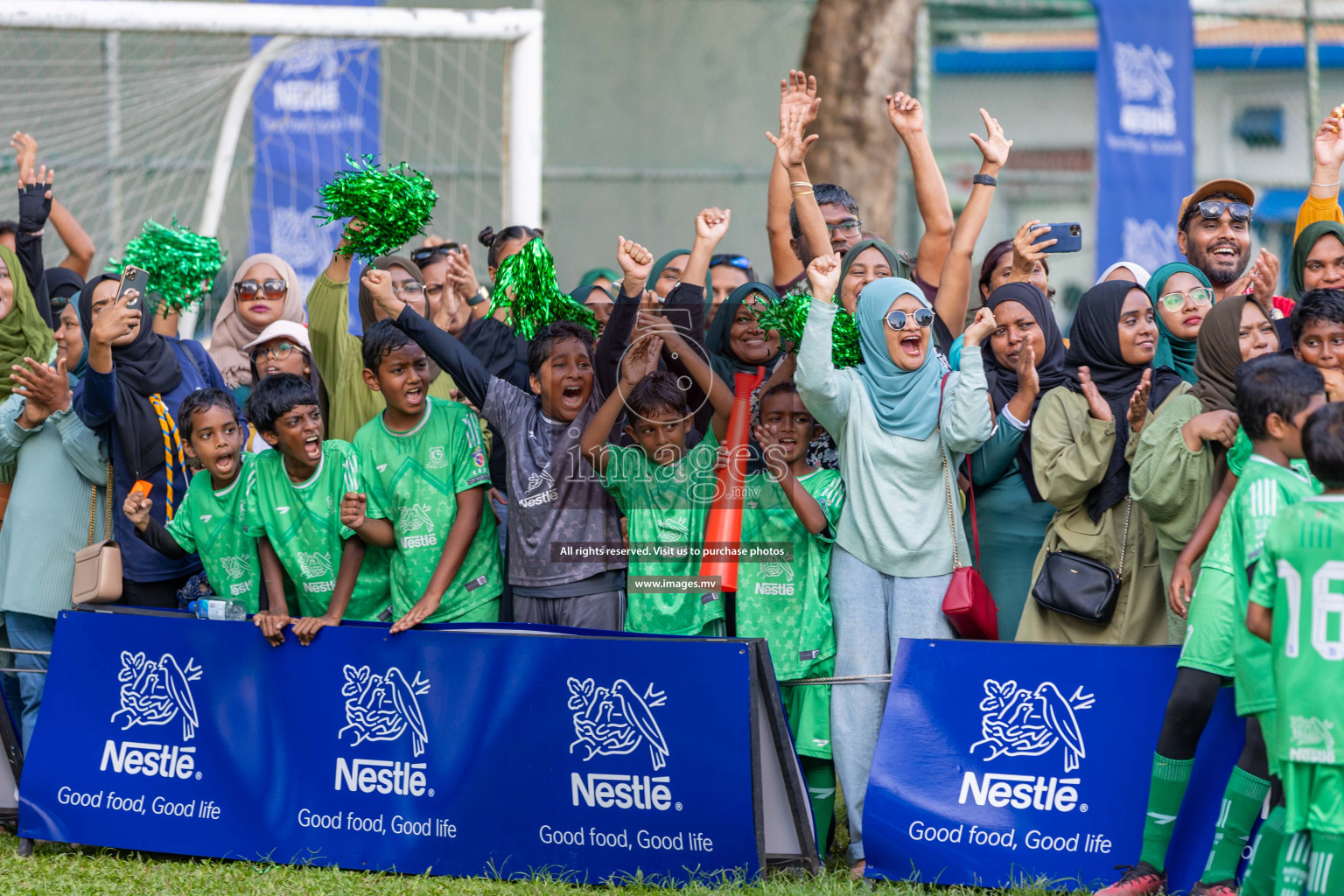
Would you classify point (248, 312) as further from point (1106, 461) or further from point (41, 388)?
point (1106, 461)

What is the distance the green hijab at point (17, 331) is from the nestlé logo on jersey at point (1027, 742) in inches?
172

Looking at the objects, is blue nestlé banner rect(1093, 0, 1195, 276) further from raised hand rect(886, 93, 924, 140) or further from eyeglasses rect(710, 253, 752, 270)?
raised hand rect(886, 93, 924, 140)

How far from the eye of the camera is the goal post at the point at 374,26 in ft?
25.2

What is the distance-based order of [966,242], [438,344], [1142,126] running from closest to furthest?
[438,344] → [966,242] → [1142,126]

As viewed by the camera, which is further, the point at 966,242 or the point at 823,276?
the point at 966,242

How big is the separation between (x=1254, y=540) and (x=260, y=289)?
179 inches

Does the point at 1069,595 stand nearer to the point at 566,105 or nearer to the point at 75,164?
the point at 75,164

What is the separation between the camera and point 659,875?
4.66 meters

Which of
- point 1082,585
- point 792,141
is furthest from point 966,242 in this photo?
point 1082,585

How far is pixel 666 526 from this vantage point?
4996 mm

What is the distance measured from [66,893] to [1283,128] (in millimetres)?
18103

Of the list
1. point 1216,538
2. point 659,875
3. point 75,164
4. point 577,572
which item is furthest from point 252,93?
point 1216,538

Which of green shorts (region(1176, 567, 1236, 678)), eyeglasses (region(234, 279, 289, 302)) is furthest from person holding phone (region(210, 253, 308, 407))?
green shorts (region(1176, 567, 1236, 678))

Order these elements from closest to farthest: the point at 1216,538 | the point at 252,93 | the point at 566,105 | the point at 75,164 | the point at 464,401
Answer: the point at 1216,538, the point at 464,401, the point at 75,164, the point at 252,93, the point at 566,105
